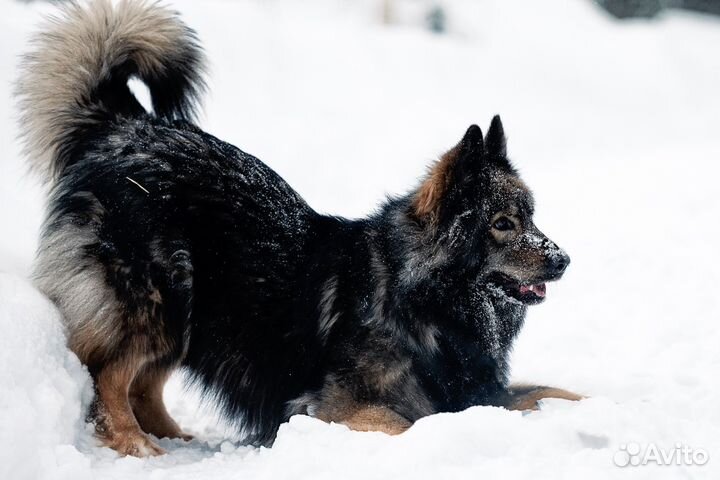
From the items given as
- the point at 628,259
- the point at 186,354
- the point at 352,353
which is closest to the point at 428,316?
the point at 352,353

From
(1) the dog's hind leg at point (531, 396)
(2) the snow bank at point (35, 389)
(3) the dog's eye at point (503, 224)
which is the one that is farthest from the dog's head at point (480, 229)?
(2) the snow bank at point (35, 389)

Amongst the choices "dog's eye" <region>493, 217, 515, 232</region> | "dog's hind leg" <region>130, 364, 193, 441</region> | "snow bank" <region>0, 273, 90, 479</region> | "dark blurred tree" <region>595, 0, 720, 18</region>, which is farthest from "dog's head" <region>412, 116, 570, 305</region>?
"dark blurred tree" <region>595, 0, 720, 18</region>

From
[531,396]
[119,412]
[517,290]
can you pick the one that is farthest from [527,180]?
[119,412]

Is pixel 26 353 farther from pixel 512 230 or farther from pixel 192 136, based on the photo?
pixel 512 230

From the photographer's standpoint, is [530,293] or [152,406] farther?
[152,406]

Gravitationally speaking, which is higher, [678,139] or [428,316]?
[678,139]

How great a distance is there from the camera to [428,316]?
13.1 feet

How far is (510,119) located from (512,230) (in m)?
12.3

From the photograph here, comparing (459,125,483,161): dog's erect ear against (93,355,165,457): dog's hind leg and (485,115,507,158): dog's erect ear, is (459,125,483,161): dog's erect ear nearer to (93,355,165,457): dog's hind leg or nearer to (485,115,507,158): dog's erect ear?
(485,115,507,158): dog's erect ear

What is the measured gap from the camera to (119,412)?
3.73m

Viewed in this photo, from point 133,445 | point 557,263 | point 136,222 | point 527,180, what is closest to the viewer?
point 133,445

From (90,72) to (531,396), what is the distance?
3.05 meters

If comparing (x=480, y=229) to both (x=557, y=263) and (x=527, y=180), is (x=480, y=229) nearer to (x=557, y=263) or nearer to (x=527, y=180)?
(x=557, y=263)

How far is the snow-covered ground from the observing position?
291cm
